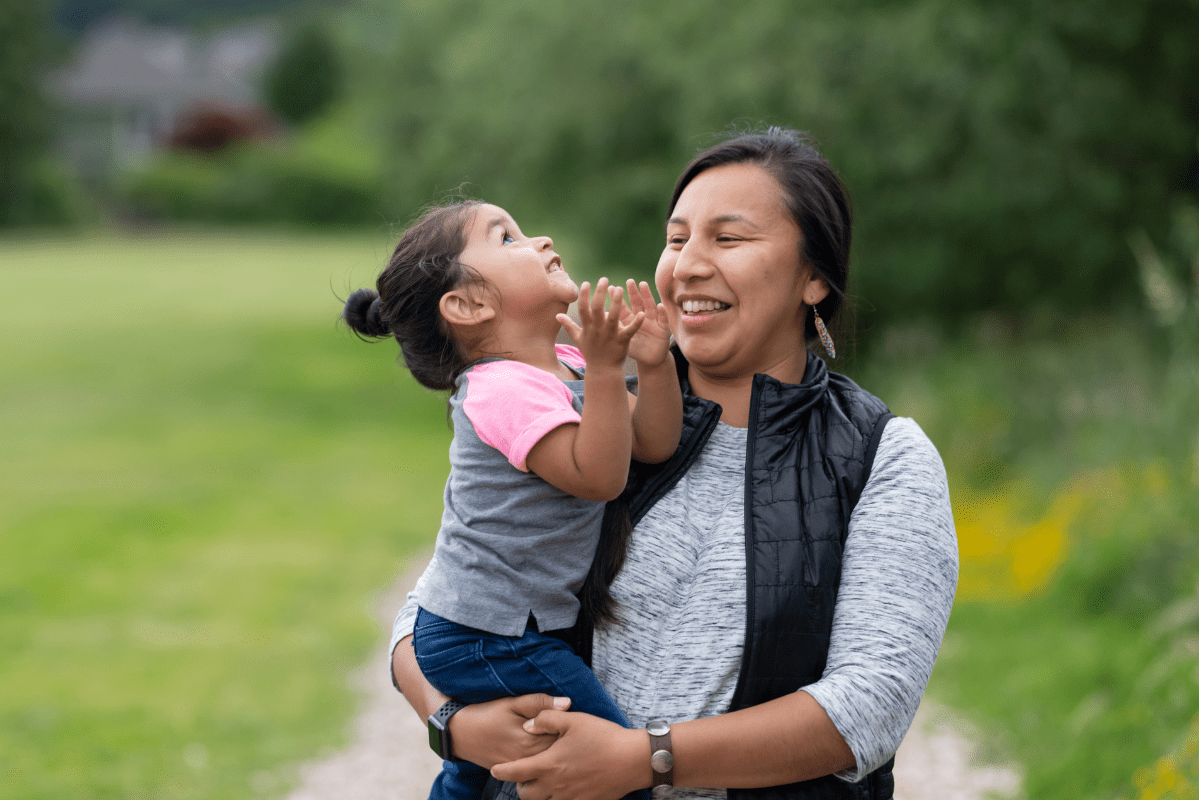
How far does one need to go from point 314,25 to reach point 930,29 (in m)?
75.4

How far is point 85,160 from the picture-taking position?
3157 inches

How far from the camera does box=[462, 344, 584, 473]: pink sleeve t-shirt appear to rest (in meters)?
1.67

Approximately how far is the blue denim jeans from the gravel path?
3215mm

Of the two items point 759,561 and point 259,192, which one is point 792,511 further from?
point 259,192

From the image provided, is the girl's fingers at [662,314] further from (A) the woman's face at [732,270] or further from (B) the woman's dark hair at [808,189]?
(B) the woman's dark hair at [808,189]

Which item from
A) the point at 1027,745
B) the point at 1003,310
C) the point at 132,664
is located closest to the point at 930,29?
the point at 1003,310

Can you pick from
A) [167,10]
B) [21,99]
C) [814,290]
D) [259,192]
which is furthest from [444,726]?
[167,10]

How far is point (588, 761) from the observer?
1.62 metres

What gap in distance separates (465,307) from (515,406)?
0.24 metres

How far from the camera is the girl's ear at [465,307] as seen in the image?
6.04 ft

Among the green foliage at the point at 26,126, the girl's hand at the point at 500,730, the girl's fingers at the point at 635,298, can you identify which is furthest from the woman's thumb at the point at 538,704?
the green foliage at the point at 26,126

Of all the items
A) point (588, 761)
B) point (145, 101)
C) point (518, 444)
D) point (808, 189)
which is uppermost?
point (145, 101)

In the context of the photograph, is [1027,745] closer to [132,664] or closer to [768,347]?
[768,347]

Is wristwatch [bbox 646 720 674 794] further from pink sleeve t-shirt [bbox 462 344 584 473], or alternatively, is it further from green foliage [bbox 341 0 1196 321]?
green foliage [bbox 341 0 1196 321]
